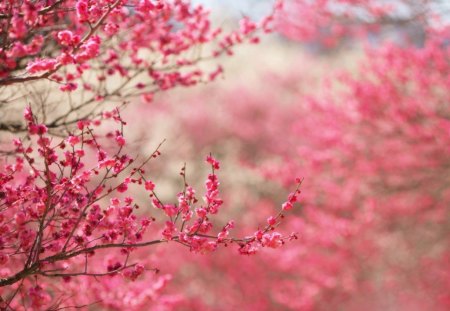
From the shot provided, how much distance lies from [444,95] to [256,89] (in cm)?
1405

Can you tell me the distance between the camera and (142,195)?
14.3 metres

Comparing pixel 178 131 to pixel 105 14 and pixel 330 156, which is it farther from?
pixel 105 14

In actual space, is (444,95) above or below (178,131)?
above

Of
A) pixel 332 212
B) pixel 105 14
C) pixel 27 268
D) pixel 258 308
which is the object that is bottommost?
pixel 258 308

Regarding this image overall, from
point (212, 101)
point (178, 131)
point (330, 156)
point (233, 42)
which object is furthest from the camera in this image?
point (212, 101)

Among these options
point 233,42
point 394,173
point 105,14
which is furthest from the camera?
point 394,173

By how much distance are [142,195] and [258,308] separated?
4273 millimetres

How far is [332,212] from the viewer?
13.4 metres

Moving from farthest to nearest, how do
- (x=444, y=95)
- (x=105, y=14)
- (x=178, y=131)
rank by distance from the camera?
(x=178, y=131) → (x=444, y=95) → (x=105, y=14)

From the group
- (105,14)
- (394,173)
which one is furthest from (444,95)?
(105,14)

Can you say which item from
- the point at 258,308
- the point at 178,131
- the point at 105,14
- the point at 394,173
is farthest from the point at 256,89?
the point at 105,14

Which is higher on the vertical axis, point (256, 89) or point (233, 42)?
point (233, 42)

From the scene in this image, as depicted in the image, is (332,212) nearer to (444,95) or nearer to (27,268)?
(444,95)

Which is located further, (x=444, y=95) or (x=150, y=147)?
(x=150, y=147)
